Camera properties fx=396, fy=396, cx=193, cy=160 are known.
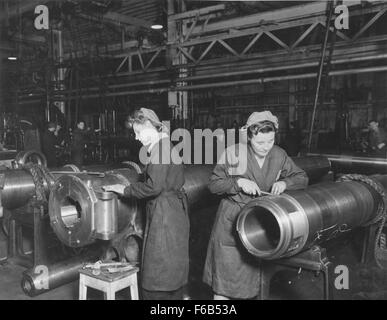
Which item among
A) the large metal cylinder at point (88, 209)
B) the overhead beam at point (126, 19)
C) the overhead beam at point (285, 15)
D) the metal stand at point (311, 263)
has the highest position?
the overhead beam at point (126, 19)

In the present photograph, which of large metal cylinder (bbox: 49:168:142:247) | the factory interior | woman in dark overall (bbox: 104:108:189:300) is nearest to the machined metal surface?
the factory interior

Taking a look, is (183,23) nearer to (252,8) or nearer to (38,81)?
(252,8)

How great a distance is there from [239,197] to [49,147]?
651 cm

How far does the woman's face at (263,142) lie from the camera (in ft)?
8.41

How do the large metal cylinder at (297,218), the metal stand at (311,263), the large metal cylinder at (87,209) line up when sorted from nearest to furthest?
1. the large metal cylinder at (297,218)
2. the metal stand at (311,263)
3. the large metal cylinder at (87,209)

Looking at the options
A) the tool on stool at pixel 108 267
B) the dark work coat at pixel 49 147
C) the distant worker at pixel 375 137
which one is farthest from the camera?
the dark work coat at pixel 49 147

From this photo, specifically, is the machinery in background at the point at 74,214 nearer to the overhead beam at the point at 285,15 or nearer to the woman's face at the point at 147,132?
the woman's face at the point at 147,132

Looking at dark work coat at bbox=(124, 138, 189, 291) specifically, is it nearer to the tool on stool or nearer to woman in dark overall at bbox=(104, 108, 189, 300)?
woman in dark overall at bbox=(104, 108, 189, 300)

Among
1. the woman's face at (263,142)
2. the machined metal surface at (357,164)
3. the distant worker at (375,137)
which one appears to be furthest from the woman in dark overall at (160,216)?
the distant worker at (375,137)

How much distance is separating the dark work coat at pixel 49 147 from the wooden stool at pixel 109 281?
19.1 ft

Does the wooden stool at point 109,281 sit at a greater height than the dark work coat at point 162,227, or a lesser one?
lesser

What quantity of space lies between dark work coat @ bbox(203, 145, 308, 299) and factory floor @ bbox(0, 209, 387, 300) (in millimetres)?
1057

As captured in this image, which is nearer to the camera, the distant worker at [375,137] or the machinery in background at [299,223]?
the machinery in background at [299,223]
